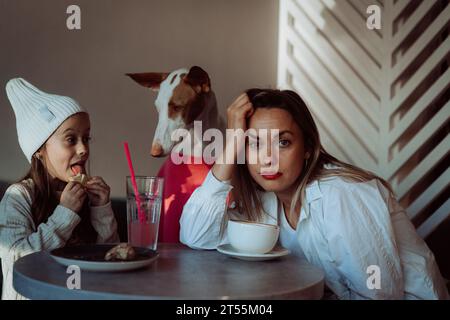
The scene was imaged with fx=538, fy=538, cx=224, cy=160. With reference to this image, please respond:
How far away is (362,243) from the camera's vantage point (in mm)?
1190

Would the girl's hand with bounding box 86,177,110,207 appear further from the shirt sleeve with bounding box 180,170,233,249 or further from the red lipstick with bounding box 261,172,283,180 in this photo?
the red lipstick with bounding box 261,172,283,180

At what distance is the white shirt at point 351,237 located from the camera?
120cm

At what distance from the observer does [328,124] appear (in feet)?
7.17

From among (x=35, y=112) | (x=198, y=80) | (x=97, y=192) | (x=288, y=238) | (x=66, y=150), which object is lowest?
(x=288, y=238)

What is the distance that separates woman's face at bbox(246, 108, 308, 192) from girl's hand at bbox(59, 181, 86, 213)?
43cm

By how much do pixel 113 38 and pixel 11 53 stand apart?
34cm

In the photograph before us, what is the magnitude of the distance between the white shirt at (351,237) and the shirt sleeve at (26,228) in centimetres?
29

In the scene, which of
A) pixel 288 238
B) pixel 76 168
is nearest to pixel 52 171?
pixel 76 168

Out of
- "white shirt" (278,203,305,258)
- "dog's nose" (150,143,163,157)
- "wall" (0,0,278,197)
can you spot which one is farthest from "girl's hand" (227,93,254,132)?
"wall" (0,0,278,197)

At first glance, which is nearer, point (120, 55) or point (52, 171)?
point (52, 171)

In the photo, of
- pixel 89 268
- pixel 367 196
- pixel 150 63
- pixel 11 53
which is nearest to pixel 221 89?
pixel 150 63

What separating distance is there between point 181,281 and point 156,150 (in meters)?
0.98

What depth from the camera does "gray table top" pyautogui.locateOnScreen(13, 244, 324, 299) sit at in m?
0.78

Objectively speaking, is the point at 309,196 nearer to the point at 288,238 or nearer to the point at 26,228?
the point at 288,238
